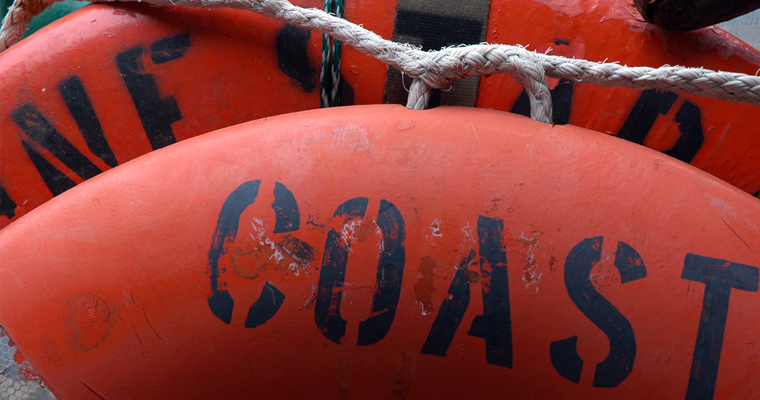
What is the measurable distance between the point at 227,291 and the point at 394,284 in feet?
0.60

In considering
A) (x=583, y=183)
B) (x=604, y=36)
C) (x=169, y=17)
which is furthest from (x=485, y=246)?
(x=169, y=17)

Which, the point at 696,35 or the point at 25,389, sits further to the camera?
the point at 696,35

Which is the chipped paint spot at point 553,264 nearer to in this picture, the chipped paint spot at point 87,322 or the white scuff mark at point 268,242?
the white scuff mark at point 268,242

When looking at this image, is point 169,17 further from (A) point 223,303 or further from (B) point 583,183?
(B) point 583,183

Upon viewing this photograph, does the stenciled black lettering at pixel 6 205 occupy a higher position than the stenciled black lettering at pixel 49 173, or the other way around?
the stenciled black lettering at pixel 49 173

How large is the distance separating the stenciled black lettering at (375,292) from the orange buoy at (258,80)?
0.30m

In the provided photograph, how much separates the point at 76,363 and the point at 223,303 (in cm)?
16

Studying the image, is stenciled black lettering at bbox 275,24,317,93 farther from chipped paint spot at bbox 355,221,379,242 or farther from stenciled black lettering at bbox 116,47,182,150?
chipped paint spot at bbox 355,221,379,242

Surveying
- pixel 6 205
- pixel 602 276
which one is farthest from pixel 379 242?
pixel 6 205

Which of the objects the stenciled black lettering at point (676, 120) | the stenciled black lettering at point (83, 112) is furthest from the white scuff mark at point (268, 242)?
the stenciled black lettering at point (676, 120)

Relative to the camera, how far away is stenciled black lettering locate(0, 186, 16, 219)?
32.1 inches

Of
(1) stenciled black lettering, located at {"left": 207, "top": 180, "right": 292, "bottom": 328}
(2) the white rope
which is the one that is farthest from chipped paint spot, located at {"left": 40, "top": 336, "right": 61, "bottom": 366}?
(2) the white rope

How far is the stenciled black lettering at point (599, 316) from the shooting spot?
0.60m

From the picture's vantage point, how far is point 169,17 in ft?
2.77
